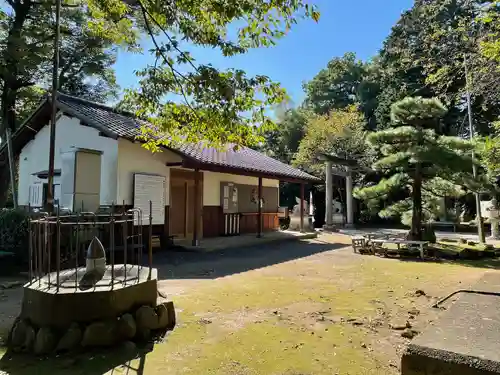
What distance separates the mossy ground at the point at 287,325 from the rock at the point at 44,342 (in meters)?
0.15

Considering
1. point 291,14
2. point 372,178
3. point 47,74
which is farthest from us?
point 372,178

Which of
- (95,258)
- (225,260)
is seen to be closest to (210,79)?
(95,258)

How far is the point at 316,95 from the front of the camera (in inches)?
1404

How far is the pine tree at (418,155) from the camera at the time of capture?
34.8 ft

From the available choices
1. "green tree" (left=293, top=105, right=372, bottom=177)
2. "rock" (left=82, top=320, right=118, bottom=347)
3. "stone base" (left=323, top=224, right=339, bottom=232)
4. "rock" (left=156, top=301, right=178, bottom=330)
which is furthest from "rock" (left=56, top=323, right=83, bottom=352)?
"green tree" (left=293, top=105, right=372, bottom=177)

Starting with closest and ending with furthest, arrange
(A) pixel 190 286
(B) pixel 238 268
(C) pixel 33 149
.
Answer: (A) pixel 190 286, (B) pixel 238 268, (C) pixel 33 149

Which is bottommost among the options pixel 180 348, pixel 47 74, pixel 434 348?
pixel 180 348

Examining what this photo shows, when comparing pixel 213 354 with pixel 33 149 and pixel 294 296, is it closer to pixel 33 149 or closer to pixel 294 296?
pixel 294 296

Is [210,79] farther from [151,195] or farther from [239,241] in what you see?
[239,241]

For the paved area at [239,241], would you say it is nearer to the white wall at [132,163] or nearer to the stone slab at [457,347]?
the white wall at [132,163]

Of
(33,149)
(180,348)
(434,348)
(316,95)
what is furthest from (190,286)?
(316,95)

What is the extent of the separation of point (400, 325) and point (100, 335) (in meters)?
3.32

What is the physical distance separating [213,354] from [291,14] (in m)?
3.59

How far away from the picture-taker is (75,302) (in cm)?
367
